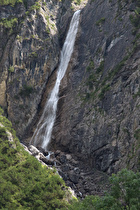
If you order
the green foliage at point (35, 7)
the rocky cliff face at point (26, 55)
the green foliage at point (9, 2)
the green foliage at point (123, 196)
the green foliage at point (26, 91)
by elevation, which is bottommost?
the green foliage at point (123, 196)

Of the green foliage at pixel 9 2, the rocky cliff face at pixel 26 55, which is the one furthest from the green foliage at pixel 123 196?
the green foliage at pixel 9 2

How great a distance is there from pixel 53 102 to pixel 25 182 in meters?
20.4

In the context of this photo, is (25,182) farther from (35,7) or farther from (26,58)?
(35,7)

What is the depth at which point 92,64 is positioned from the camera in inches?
1831

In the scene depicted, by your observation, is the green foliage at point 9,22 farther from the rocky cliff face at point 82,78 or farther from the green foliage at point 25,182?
the green foliage at point 25,182

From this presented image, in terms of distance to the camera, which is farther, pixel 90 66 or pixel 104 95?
pixel 90 66

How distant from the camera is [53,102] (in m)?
49.5

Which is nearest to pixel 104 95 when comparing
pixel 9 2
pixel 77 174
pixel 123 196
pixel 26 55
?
pixel 77 174

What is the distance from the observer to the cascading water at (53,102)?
45781 millimetres

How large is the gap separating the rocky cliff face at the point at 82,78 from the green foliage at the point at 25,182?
12.4ft

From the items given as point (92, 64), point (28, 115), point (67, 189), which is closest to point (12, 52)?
point (28, 115)

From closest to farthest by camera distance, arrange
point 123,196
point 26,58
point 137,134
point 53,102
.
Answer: point 123,196
point 137,134
point 53,102
point 26,58

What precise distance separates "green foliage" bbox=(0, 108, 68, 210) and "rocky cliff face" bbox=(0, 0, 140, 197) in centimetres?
379

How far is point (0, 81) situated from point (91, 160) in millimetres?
24365
